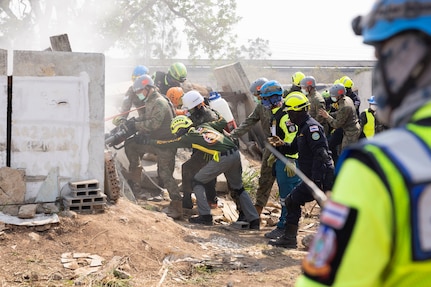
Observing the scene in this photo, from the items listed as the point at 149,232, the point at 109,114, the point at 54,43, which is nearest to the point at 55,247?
the point at 149,232

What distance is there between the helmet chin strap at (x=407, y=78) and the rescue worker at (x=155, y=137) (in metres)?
8.32

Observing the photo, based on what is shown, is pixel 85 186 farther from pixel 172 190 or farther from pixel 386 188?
pixel 386 188

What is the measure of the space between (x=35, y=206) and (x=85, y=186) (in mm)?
622

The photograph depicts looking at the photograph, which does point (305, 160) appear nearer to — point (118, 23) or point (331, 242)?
point (331, 242)

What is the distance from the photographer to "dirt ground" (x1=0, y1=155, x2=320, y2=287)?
605cm

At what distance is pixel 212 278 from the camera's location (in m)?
6.41

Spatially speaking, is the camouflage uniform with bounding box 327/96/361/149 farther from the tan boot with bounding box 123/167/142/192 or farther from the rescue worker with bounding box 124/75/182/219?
the tan boot with bounding box 123/167/142/192

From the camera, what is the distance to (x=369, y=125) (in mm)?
11859

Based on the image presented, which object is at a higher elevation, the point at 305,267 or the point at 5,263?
Result: the point at 305,267

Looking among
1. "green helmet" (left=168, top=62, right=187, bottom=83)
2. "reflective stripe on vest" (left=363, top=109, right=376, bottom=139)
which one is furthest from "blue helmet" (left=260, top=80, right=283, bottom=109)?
"green helmet" (left=168, top=62, right=187, bottom=83)

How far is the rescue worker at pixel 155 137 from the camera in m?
9.98

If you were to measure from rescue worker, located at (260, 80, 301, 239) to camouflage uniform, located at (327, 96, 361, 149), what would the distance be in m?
3.19

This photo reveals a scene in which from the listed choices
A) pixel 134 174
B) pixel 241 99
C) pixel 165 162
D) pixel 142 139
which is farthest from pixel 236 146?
pixel 241 99

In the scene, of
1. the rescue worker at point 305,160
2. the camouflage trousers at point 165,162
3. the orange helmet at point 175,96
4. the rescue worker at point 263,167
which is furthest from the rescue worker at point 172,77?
the rescue worker at point 305,160
